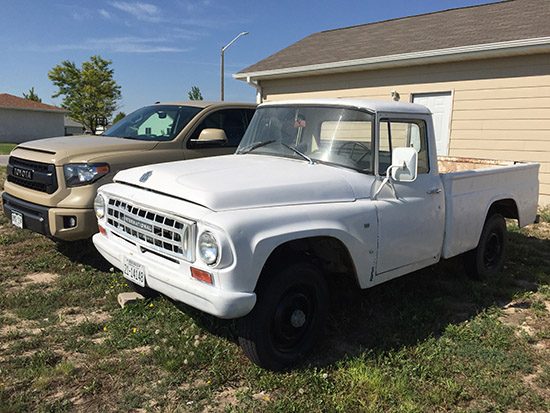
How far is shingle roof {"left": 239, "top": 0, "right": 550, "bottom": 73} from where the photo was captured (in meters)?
9.68

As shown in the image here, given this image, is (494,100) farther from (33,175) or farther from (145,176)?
(33,175)

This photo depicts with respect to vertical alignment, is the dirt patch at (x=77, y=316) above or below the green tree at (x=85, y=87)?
below

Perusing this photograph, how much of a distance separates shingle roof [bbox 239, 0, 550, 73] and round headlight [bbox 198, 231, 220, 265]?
8.28 metres

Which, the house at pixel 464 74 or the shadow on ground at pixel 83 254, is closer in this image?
the shadow on ground at pixel 83 254

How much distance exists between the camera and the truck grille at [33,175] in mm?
4836

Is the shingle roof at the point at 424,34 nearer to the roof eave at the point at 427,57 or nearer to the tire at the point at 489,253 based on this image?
the roof eave at the point at 427,57

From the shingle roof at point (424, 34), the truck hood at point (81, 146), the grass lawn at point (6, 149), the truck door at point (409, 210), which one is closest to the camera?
the truck door at point (409, 210)

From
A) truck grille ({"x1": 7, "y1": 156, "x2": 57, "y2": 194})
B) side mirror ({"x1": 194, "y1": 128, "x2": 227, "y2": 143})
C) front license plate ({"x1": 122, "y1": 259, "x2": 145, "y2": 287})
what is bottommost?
front license plate ({"x1": 122, "y1": 259, "x2": 145, "y2": 287})

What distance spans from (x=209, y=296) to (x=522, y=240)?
5.99m

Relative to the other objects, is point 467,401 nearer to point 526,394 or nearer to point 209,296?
point 526,394

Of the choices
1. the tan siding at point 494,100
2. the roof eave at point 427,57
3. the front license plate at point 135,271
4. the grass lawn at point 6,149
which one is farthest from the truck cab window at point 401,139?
the grass lawn at point 6,149

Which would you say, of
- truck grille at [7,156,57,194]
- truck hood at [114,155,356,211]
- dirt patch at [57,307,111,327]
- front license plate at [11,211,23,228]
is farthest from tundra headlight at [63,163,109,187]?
dirt patch at [57,307,111,327]

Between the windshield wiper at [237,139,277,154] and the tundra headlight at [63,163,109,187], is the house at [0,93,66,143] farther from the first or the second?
the windshield wiper at [237,139,277,154]

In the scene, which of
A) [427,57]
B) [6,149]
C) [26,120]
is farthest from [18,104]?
[427,57]
